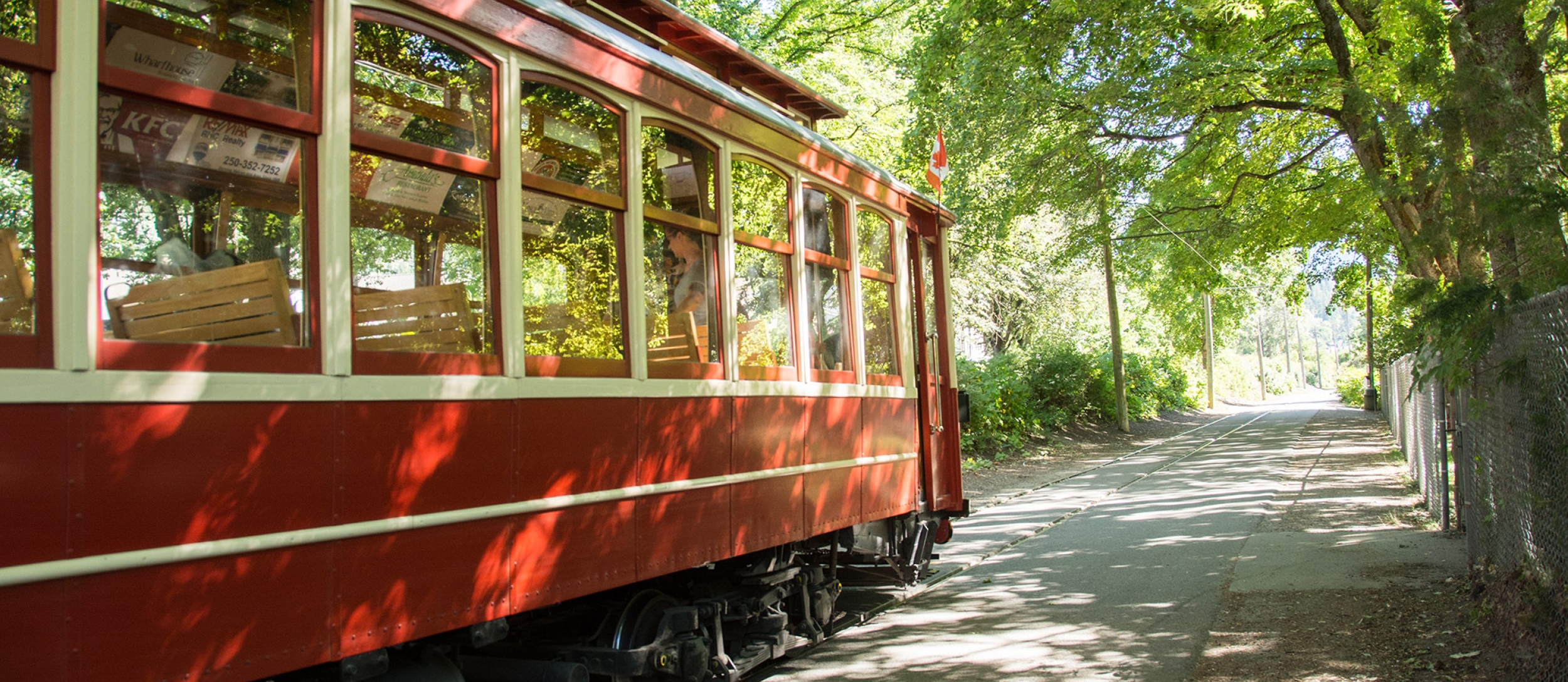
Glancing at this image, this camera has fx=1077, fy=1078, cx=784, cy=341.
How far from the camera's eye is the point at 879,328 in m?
7.21

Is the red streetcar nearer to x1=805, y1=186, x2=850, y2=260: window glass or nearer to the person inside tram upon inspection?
the person inside tram

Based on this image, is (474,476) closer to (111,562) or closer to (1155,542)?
(111,562)

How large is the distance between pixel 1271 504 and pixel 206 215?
42.6ft

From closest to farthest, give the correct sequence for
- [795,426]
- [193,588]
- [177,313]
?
[193,588] → [177,313] → [795,426]

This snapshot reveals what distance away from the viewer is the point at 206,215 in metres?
3.04

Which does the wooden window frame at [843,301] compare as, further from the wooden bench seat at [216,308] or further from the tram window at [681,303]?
the wooden bench seat at [216,308]

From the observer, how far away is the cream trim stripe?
2.46m

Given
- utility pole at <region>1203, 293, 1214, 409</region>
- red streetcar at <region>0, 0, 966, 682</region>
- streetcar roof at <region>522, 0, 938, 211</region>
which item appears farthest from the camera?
utility pole at <region>1203, 293, 1214, 409</region>

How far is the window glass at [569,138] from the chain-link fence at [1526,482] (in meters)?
3.70

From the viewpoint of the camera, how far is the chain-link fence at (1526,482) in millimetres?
4234

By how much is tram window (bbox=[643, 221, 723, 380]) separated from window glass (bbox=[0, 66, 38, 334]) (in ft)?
7.72

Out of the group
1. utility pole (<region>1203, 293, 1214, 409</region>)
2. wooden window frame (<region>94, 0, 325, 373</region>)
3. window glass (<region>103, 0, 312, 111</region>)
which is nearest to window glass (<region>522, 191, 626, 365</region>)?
wooden window frame (<region>94, 0, 325, 373</region>)

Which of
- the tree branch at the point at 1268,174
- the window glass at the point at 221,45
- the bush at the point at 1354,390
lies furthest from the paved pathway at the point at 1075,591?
→ the bush at the point at 1354,390

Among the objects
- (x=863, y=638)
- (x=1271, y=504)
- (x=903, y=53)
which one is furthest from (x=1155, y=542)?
(x=903, y=53)
